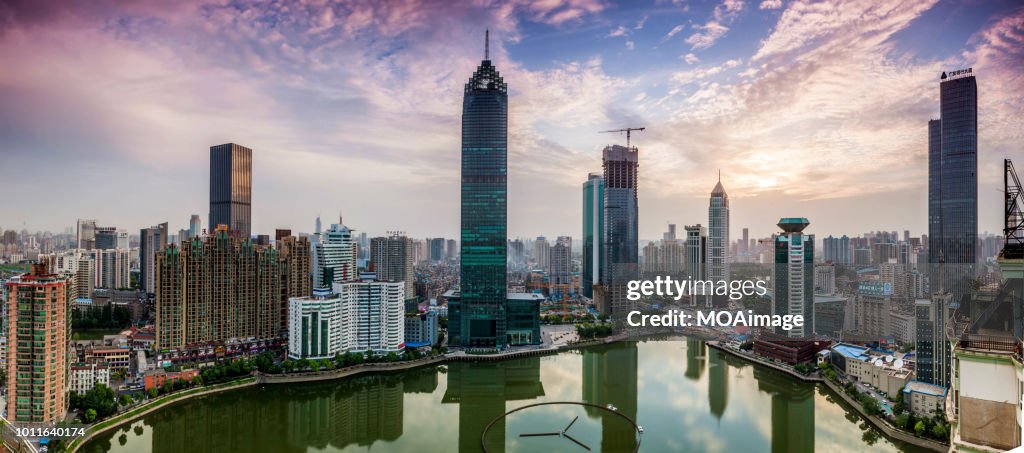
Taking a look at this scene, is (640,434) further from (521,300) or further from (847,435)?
(521,300)

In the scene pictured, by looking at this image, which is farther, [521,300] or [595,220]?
[595,220]

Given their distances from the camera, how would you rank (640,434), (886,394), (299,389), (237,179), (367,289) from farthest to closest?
(237,179)
(367,289)
(299,389)
(886,394)
(640,434)

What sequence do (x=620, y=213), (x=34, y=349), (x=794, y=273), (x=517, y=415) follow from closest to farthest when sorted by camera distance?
(x=34, y=349)
(x=517, y=415)
(x=794, y=273)
(x=620, y=213)

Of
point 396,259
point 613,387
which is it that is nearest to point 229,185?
point 396,259

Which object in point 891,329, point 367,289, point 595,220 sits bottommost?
point 891,329

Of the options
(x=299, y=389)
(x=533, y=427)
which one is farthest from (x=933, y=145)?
(x=299, y=389)

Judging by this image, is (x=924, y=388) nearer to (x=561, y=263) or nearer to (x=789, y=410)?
(x=789, y=410)

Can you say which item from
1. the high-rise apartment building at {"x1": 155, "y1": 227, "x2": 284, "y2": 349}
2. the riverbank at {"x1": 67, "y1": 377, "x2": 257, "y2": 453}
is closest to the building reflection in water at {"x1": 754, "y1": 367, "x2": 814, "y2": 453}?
the riverbank at {"x1": 67, "y1": 377, "x2": 257, "y2": 453}
